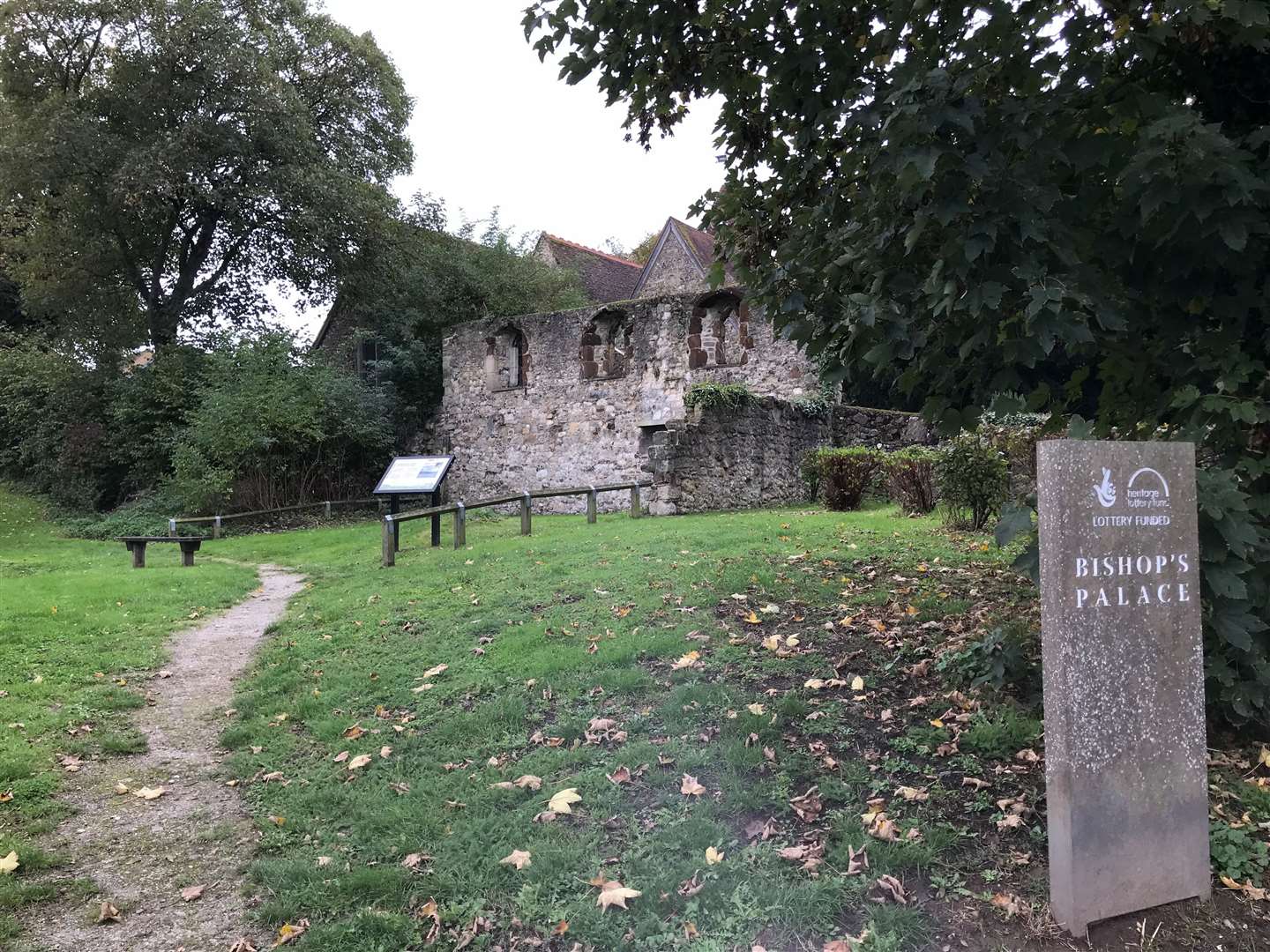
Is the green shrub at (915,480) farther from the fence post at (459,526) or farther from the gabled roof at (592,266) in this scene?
the gabled roof at (592,266)

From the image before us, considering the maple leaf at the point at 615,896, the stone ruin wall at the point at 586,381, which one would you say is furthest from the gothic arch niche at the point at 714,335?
the maple leaf at the point at 615,896

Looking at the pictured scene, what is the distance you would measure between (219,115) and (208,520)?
33.5ft

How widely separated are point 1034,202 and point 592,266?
84.9 feet

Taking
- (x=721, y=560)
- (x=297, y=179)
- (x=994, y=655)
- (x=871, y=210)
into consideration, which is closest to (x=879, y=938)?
(x=994, y=655)

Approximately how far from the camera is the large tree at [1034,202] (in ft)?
10.9

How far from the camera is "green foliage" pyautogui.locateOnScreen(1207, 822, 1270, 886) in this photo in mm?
3041

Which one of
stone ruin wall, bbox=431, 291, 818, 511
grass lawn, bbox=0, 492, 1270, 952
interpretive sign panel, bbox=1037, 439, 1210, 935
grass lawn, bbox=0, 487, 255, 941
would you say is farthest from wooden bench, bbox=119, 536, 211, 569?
interpretive sign panel, bbox=1037, 439, 1210, 935

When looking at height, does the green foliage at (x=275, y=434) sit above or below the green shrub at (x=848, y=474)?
above

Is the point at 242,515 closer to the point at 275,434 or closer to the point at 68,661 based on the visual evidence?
the point at 275,434

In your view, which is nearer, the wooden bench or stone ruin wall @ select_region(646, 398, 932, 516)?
the wooden bench

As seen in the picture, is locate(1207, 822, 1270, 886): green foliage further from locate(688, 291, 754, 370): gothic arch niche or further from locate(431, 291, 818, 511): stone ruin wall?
locate(688, 291, 754, 370): gothic arch niche

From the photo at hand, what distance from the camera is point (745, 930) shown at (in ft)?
9.09

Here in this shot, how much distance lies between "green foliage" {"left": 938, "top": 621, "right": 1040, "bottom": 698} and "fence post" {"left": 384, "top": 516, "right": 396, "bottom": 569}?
294 inches

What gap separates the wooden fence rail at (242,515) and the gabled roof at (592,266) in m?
10.9
